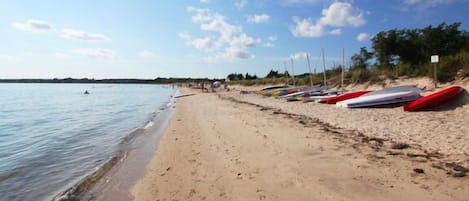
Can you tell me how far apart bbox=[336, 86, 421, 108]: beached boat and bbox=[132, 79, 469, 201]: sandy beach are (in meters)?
3.28

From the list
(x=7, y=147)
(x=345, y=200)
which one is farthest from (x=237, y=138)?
(x=7, y=147)

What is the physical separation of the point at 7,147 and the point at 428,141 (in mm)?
12749

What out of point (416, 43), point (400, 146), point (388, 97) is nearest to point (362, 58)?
point (416, 43)

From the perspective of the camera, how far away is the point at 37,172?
894 centimetres

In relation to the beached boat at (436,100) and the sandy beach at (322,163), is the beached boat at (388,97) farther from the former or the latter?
the sandy beach at (322,163)

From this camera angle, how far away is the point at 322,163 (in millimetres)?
6973

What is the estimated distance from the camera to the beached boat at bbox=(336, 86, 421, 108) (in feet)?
49.4

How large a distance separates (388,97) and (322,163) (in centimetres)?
954

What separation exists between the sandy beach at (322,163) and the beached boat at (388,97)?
3284 mm

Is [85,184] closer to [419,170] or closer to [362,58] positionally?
[419,170]

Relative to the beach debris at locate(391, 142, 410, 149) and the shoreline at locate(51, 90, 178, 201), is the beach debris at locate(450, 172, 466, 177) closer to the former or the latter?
the beach debris at locate(391, 142, 410, 149)

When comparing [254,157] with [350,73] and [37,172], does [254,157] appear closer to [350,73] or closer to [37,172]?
[37,172]

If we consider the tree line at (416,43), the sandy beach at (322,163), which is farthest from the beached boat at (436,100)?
the tree line at (416,43)

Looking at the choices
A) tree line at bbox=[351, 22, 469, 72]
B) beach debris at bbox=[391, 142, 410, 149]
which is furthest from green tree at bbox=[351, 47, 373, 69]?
beach debris at bbox=[391, 142, 410, 149]
